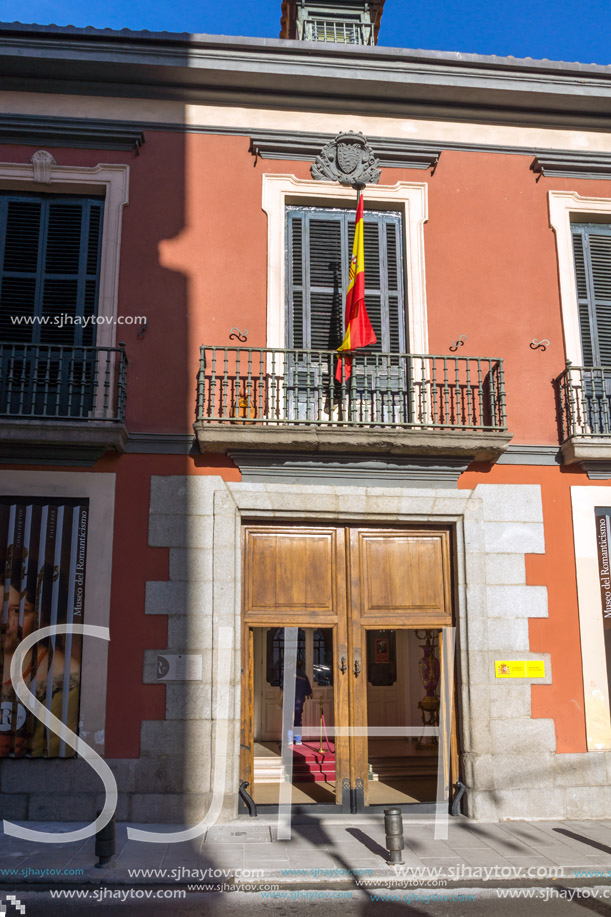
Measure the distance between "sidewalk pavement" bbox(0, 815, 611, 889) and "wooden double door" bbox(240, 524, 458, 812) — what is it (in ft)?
2.68

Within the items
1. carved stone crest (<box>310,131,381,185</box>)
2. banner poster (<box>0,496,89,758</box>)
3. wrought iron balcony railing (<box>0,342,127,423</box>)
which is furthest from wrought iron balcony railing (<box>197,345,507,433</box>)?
carved stone crest (<box>310,131,381,185</box>)

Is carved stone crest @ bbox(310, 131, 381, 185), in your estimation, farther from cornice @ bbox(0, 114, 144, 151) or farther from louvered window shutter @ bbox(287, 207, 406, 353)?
cornice @ bbox(0, 114, 144, 151)

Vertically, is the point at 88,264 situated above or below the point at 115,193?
below

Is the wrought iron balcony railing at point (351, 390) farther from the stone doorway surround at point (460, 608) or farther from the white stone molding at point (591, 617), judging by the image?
the white stone molding at point (591, 617)

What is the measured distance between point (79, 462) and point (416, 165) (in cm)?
557

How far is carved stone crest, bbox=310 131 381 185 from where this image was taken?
9930 millimetres

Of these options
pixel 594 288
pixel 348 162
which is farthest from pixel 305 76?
pixel 594 288

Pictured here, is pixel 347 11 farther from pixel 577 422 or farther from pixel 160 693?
pixel 160 693

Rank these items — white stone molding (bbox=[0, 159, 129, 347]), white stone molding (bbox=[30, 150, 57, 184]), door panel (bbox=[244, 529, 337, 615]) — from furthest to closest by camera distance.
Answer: white stone molding (bbox=[30, 150, 57, 184]), white stone molding (bbox=[0, 159, 129, 347]), door panel (bbox=[244, 529, 337, 615])

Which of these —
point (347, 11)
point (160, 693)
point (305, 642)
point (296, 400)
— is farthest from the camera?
point (305, 642)

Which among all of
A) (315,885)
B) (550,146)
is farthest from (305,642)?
(550,146)

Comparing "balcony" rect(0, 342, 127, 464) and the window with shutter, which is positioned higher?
the window with shutter

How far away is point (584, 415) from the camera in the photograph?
960 centimetres

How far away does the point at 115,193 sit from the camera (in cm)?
960
